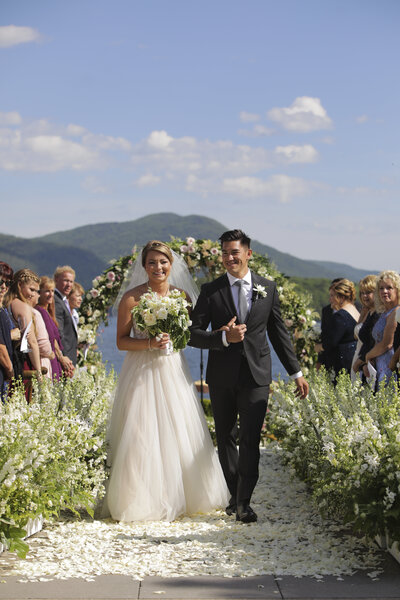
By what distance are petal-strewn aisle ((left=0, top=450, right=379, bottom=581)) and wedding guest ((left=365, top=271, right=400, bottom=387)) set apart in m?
1.73

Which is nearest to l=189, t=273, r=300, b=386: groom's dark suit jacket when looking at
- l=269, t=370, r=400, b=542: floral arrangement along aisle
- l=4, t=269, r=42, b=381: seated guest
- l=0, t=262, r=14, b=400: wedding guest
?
l=269, t=370, r=400, b=542: floral arrangement along aisle

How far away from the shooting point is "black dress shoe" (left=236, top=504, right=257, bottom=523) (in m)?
5.97

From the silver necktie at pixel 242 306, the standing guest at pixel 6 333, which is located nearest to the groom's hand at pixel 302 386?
the silver necktie at pixel 242 306

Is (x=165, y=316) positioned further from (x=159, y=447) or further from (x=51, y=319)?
(x=51, y=319)

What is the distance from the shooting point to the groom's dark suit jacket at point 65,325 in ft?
30.3

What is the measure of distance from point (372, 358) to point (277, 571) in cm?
320

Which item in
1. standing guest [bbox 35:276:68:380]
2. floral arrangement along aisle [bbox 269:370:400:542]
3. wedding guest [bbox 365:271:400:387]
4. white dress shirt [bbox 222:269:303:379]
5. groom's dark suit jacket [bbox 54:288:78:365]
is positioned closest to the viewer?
floral arrangement along aisle [bbox 269:370:400:542]

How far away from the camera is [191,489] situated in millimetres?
6320

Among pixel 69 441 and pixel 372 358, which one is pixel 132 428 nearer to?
pixel 69 441

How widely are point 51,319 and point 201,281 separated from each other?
3.03 meters

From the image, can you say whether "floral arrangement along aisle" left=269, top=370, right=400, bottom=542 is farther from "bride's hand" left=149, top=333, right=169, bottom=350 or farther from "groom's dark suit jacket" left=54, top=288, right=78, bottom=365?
"groom's dark suit jacket" left=54, top=288, right=78, bottom=365

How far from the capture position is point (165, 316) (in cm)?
618

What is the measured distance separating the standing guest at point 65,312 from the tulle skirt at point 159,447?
9.63 feet

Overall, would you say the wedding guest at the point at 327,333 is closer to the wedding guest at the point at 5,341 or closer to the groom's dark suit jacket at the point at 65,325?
the groom's dark suit jacket at the point at 65,325
